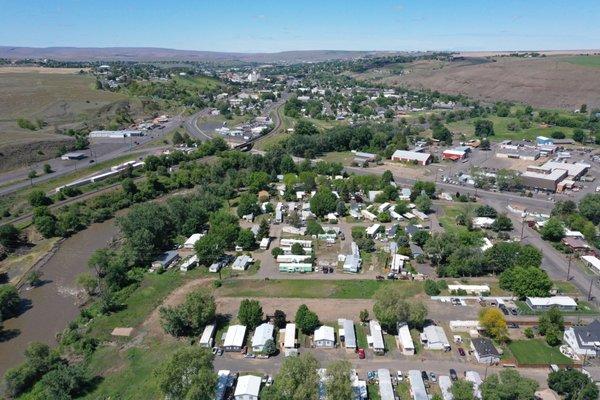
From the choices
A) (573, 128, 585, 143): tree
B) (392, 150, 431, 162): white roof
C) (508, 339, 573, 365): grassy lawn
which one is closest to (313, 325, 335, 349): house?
(508, 339, 573, 365): grassy lawn

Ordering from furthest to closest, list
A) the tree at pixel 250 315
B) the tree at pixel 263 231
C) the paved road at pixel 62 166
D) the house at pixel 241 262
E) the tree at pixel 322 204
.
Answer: the paved road at pixel 62 166, the tree at pixel 322 204, the tree at pixel 263 231, the house at pixel 241 262, the tree at pixel 250 315

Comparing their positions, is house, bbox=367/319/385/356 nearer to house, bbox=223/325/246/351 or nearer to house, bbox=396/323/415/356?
house, bbox=396/323/415/356

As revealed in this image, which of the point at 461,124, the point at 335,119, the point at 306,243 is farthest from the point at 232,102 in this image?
the point at 306,243

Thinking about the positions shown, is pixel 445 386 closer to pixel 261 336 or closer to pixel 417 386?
pixel 417 386

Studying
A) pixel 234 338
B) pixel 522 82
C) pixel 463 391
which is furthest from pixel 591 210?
pixel 522 82

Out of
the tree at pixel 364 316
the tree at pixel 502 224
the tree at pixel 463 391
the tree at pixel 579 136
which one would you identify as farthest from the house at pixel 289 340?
the tree at pixel 579 136

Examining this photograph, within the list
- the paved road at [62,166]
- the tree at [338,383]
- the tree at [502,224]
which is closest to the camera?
the tree at [338,383]

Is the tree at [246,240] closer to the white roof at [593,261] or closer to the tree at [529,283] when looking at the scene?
the tree at [529,283]

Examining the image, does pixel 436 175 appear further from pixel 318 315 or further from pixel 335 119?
pixel 335 119
